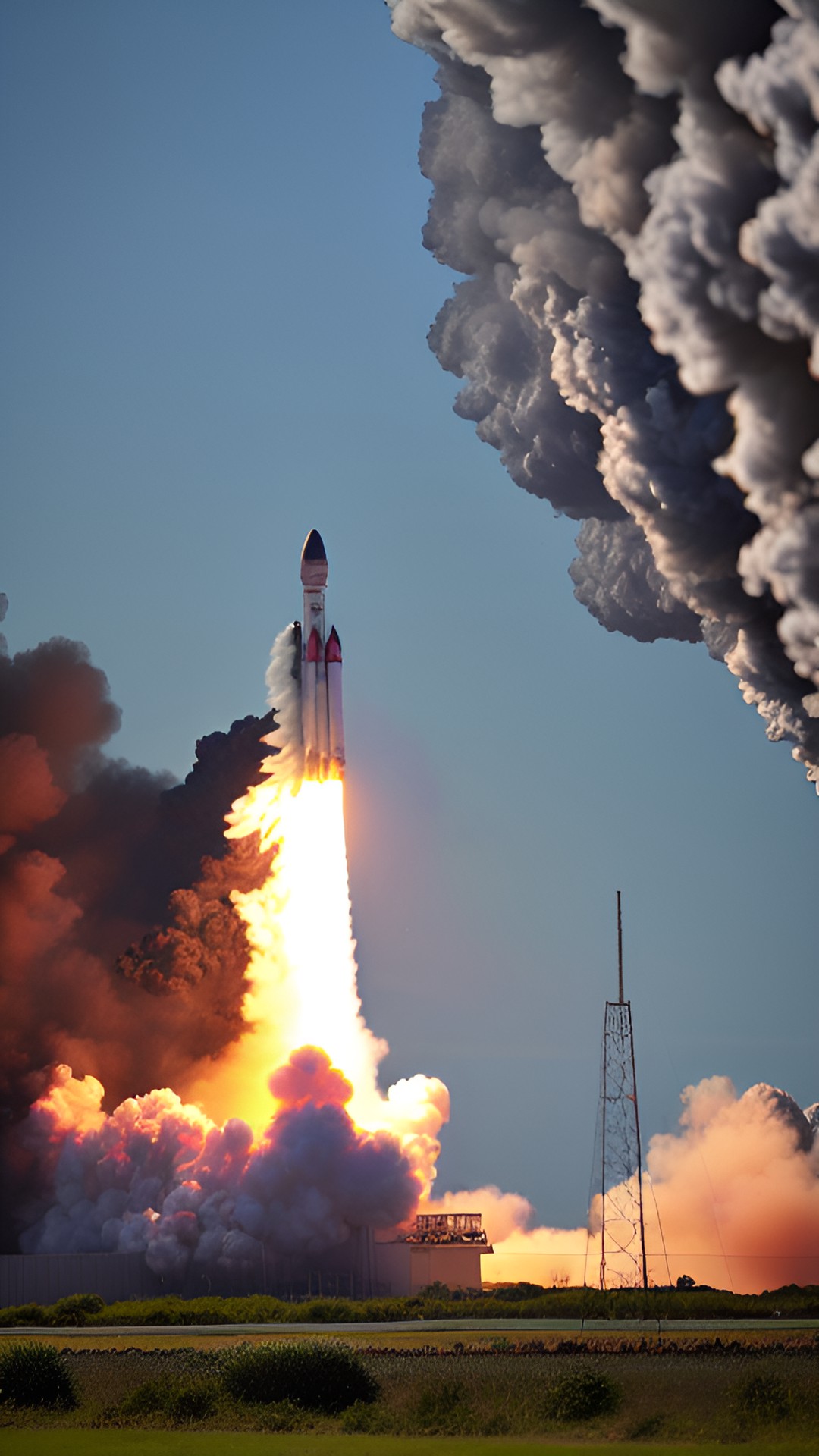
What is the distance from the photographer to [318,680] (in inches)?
3282

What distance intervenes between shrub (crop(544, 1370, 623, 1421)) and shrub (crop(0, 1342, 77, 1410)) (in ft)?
35.3

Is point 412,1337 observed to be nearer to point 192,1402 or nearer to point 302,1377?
point 302,1377

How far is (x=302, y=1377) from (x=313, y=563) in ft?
150

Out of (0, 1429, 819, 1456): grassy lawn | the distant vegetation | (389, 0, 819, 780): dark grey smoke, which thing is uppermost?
(389, 0, 819, 780): dark grey smoke

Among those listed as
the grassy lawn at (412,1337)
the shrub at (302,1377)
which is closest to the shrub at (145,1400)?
the shrub at (302,1377)

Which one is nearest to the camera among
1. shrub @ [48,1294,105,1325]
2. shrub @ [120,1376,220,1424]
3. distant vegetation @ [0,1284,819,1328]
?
shrub @ [120,1376,220,1424]

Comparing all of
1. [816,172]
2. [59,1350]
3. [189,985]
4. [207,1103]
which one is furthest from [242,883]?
[816,172]

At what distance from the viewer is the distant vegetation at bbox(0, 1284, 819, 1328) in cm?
6756

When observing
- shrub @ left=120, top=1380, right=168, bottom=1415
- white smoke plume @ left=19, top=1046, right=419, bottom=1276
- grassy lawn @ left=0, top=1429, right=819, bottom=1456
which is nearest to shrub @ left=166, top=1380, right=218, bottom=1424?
shrub @ left=120, top=1380, right=168, bottom=1415

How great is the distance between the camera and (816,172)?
25312 mm

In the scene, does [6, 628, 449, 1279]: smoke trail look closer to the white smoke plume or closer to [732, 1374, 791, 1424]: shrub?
the white smoke plume

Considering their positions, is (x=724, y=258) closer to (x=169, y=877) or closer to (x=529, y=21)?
(x=529, y=21)

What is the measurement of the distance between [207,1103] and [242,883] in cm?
1093

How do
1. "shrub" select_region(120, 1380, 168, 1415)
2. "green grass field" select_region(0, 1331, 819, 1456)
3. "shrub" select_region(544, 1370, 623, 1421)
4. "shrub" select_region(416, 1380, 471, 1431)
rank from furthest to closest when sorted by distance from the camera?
"shrub" select_region(120, 1380, 168, 1415), "shrub" select_region(416, 1380, 471, 1431), "shrub" select_region(544, 1370, 623, 1421), "green grass field" select_region(0, 1331, 819, 1456)
